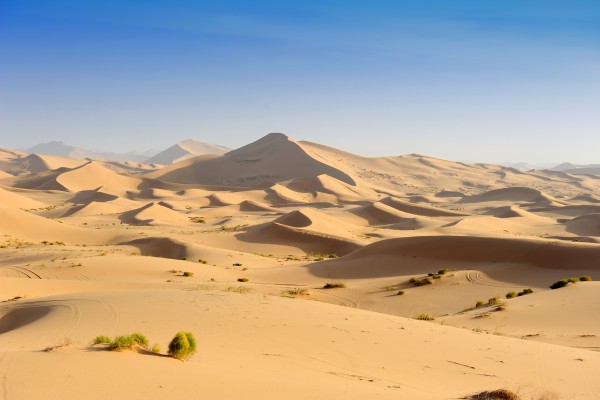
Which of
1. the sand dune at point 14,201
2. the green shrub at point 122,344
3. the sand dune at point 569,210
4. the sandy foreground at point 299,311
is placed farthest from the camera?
the sand dune at point 569,210

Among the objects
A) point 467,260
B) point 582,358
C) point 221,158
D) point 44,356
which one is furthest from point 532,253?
point 221,158

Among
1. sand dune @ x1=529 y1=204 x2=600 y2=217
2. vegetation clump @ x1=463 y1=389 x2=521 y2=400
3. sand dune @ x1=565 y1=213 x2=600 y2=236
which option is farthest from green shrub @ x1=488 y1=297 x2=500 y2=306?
sand dune @ x1=529 y1=204 x2=600 y2=217

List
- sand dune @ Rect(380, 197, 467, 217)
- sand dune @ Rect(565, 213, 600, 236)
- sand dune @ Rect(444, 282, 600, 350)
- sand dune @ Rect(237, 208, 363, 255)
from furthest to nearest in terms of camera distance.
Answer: sand dune @ Rect(380, 197, 467, 217) < sand dune @ Rect(565, 213, 600, 236) < sand dune @ Rect(237, 208, 363, 255) < sand dune @ Rect(444, 282, 600, 350)

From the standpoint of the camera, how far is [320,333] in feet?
31.5

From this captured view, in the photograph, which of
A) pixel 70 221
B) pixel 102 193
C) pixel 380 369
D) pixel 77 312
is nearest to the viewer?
pixel 380 369

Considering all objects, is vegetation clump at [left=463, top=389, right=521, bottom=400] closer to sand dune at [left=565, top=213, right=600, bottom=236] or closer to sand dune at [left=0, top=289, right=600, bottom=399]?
sand dune at [left=0, top=289, right=600, bottom=399]

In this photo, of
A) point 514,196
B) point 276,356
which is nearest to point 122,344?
point 276,356

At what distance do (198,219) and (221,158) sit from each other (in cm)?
7416

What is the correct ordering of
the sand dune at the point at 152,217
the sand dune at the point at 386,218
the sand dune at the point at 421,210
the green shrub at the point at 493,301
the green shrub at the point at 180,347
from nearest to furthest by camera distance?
1. the green shrub at the point at 180,347
2. the green shrub at the point at 493,301
3. the sand dune at the point at 152,217
4. the sand dune at the point at 386,218
5. the sand dune at the point at 421,210

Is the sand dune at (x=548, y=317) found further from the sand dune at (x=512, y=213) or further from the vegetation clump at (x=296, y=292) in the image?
the sand dune at (x=512, y=213)

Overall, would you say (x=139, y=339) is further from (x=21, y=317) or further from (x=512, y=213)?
(x=512, y=213)

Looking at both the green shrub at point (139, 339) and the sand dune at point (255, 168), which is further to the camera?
the sand dune at point (255, 168)

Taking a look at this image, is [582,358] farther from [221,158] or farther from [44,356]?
[221,158]

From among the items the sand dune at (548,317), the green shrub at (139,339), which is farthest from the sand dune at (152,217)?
the green shrub at (139,339)
